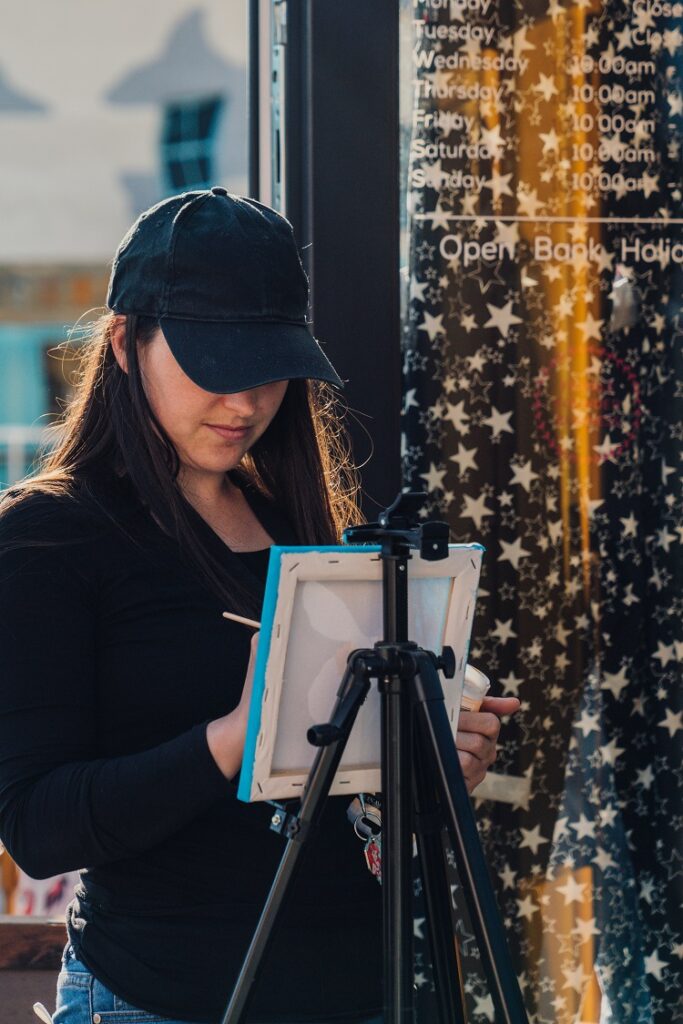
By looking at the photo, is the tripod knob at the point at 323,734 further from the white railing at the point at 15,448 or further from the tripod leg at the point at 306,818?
the white railing at the point at 15,448

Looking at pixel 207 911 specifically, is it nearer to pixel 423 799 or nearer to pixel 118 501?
pixel 423 799

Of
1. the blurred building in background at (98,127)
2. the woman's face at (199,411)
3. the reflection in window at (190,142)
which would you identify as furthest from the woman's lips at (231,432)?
the reflection in window at (190,142)

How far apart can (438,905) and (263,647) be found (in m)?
0.30

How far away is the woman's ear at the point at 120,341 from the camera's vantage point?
1154mm

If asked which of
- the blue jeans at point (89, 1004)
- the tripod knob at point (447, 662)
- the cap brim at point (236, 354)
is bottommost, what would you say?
the blue jeans at point (89, 1004)

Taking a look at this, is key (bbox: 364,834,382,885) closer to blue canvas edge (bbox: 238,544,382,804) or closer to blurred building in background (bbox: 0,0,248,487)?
blue canvas edge (bbox: 238,544,382,804)

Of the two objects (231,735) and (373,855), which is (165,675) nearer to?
(231,735)

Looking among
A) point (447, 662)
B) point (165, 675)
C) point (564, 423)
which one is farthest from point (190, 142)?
point (447, 662)

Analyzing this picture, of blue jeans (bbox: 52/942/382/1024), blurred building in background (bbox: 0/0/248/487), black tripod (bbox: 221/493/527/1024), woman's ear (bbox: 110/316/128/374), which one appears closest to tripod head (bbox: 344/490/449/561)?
black tripod (bbox: 221/493/527/1024)

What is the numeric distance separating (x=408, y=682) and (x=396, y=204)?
3.97 feet

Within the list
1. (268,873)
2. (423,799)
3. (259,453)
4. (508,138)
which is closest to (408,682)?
(423,799)

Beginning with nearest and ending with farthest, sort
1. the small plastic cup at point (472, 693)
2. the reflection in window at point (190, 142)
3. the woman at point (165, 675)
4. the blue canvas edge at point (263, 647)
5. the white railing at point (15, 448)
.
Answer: the blue canvas edge at point (263, 647) < the woman at point (165, 675) < the small plastic cup at point (472, 693) < the reflection in window at point (190, 142) < the white railing at point (15, 448)

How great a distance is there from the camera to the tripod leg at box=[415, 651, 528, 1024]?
2.95ft

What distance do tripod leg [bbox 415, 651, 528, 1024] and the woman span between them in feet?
0.50
